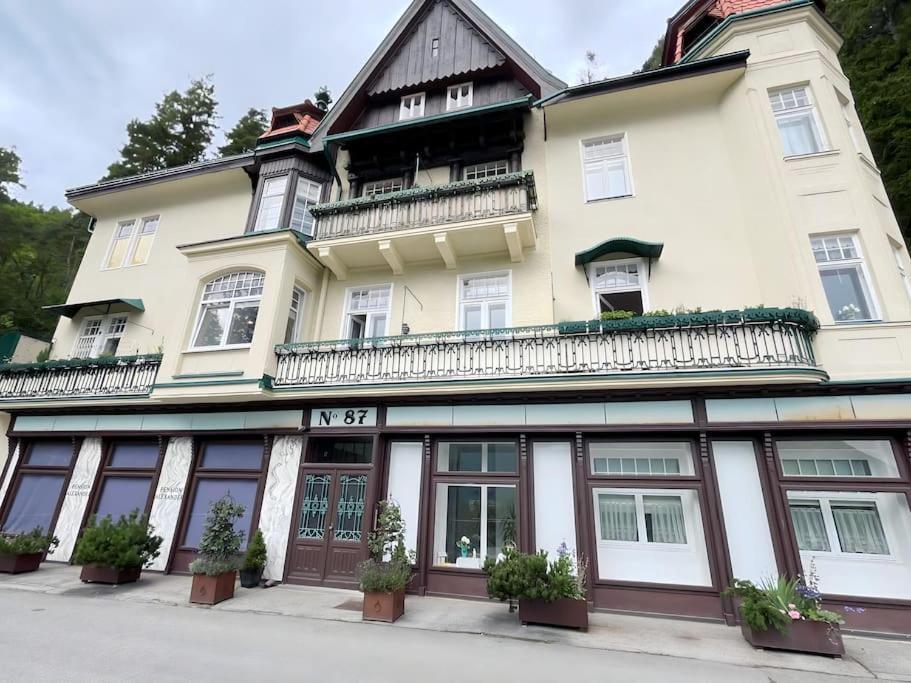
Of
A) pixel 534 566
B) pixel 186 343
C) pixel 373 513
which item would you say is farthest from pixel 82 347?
pixel 534 566

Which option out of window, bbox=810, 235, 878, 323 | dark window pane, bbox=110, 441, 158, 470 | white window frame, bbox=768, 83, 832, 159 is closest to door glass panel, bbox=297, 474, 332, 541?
dark window pane, bbox=110, 441, 158, 470

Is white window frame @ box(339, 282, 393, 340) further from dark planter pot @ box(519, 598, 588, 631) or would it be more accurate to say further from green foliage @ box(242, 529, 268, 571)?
dark planter pot @ box(519, 598, 588, 631)


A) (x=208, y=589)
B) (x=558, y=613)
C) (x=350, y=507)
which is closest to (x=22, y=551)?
(x=208, y=589)

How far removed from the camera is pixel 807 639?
21.0 feet

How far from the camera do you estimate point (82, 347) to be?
15.1 m

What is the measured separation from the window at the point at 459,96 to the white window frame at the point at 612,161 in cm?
408

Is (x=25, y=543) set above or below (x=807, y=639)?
above

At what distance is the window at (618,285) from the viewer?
1106cm

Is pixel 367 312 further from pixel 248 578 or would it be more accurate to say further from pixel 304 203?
pixel 248 578

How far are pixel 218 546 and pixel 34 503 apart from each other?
9052 millimetres

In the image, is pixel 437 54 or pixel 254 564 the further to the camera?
pixel 437 54

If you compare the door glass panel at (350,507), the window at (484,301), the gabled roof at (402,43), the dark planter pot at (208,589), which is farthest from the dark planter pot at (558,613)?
the gabled roof at (402,43)

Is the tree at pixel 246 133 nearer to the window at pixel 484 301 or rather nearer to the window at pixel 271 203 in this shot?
the window at pixel 271 203

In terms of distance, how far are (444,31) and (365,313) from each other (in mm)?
10380
